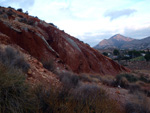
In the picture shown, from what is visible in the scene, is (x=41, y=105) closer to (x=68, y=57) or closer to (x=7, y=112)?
(x=7, y=112)

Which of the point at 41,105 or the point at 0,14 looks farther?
the point at 0,14

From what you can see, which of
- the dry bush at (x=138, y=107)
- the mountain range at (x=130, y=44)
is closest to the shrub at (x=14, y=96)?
the dry bush at (x=138, y=107)

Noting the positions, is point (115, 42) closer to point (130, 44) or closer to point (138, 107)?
point (130, 44)

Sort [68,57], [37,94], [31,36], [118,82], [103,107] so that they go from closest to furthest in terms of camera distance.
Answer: [103,107], [37,94], [118,82], [31,36], [68,57]

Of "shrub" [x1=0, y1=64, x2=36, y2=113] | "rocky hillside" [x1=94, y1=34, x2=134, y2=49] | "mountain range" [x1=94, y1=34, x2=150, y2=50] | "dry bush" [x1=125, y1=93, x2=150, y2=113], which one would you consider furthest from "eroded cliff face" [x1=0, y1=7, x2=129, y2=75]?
"rocky hillside" [x1=94, y1=34, x2=134, y2=49]

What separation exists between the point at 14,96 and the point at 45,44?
11876 millimetres

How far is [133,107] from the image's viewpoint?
20.5 feet

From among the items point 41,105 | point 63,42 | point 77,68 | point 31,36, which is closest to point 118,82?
point 77,68

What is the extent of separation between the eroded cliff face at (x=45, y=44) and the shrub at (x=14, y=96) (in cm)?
812

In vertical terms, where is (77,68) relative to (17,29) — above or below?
below

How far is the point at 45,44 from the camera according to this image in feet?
48.3

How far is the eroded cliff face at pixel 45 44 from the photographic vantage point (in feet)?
42.3

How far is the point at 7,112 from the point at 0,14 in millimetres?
15103

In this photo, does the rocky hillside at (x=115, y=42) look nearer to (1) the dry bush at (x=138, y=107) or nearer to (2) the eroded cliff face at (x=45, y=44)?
(2) the eroded cliff face at (x=45, y=44)
